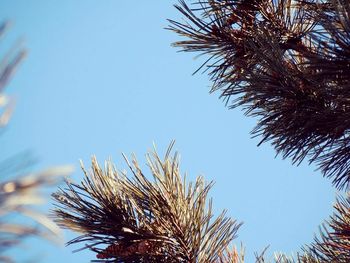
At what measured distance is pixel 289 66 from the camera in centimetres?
108

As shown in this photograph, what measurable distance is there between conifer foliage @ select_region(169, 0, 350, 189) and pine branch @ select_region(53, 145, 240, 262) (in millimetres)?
275

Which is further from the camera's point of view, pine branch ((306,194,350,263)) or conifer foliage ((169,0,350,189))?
pine branch ((306,194,350,263))

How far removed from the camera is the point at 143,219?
104 cm

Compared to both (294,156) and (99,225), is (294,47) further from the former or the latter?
(99,225)

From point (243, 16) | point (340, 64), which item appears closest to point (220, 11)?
point (243, 16)

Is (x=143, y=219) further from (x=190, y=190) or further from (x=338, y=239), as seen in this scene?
(x=338, y=239)

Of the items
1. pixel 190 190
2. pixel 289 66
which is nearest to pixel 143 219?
pixel 190 190

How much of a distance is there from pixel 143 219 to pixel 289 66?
49 centimetres

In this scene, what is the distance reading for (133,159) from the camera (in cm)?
108

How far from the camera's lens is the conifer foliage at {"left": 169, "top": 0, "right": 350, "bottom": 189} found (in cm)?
85

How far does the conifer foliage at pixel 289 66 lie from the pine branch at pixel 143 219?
27 centimetres

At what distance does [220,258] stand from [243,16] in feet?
2.25

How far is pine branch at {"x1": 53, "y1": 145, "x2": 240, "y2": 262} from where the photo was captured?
1.02m

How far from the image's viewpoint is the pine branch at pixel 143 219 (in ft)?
3.35
